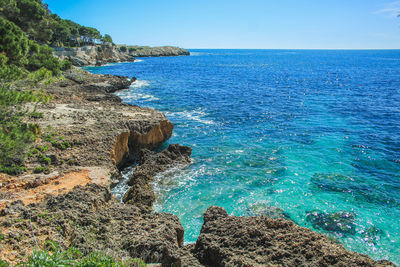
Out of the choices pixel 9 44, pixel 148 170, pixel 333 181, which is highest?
pixel 9 44

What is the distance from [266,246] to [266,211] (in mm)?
6015

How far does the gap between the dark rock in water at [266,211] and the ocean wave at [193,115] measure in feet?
59.0

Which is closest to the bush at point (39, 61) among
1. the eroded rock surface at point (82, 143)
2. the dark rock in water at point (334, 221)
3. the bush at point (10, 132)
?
the eroded rock surface at point (82, 143)

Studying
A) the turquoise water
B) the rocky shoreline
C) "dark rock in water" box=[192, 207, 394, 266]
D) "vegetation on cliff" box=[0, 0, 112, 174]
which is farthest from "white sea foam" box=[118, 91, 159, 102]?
"dark rock in water" box=[192, 207, 394, 266]

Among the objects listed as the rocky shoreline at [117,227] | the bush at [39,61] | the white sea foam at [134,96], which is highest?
the bush at [39,61]

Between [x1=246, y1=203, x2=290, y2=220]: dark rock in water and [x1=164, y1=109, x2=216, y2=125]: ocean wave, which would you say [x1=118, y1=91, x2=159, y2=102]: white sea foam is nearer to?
[x1=164, y1=109, x2=216, y2=125]: ocean wave

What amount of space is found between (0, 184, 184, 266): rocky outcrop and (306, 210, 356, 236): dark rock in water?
8737 millimetres

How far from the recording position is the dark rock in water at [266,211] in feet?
52.3

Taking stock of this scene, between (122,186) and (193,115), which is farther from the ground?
(193,115)

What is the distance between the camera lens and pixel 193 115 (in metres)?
37.0

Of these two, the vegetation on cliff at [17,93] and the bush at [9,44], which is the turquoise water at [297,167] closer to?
the vegetation on cliff at [17,93]

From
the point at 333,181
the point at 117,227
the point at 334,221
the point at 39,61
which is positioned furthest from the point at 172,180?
the point at 39,61

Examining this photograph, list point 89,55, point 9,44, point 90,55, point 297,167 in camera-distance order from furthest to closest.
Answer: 1. point 90,55
2. point 89,55
3. point 297,167
4. point 9,44

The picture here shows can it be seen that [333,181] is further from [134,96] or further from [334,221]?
[134,96]
